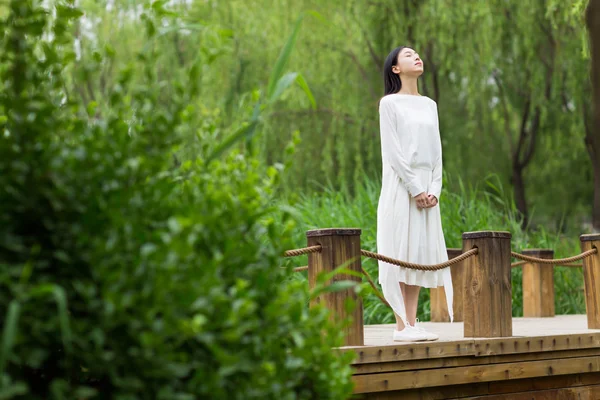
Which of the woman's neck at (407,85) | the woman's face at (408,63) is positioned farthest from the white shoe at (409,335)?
the woman's face at (408,63)

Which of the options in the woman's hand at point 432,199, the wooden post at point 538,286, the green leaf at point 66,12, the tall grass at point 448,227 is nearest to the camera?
the green leaf at point 66,12

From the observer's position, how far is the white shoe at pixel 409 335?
5203 millimetres

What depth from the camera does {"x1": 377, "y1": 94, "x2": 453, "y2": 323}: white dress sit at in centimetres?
525

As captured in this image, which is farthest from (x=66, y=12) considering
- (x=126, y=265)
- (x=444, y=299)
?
(x=444, y=299)

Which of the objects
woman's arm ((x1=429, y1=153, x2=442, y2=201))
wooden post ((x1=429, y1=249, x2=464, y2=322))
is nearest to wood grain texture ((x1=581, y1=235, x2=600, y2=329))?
wooden post ((x1=429, y1=249, x2=464, y2=322))

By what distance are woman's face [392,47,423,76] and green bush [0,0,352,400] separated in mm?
3035

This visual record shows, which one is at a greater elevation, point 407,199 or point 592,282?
point 407,199

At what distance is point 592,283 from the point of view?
21.9 feet

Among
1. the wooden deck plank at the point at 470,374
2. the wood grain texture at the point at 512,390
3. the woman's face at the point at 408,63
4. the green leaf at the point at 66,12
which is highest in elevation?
the woman's face at the point at 408,63

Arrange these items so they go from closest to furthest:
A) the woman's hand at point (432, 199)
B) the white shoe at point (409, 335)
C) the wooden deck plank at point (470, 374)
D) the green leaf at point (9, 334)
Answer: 1. the green leaf at point (9, 334)
2. the wooden deck plank at point (470, 374)
3. the white shoe at point (409, 335)
4. the woman's hand at point (432, 199)

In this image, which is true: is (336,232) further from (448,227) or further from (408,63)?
(448,227)

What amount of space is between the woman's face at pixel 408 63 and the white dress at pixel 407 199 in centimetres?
16

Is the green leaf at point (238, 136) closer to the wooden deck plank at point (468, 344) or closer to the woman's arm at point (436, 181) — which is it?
the wooden deck plank at point (468, 344)

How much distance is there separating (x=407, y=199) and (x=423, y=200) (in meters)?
0.10
